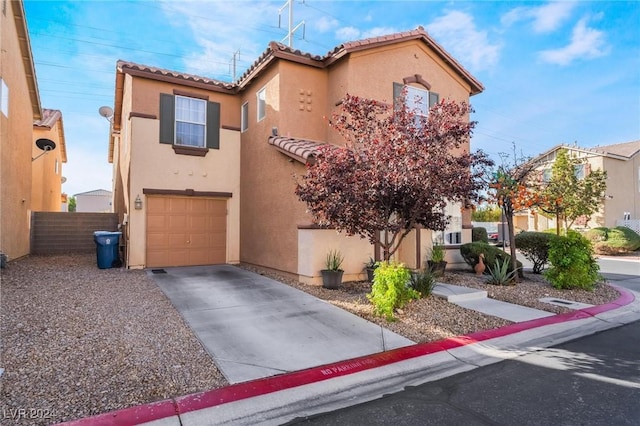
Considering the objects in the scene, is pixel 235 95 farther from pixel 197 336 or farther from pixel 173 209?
pixel 197 336

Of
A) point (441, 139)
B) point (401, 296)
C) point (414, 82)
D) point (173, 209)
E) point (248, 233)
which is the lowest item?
point (401, 296)

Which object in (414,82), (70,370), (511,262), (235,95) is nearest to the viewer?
(70,370)

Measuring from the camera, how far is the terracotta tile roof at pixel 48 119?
56.9 ft

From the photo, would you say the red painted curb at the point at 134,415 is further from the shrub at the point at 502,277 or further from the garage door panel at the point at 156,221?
the garage door panel at the point at 156,221

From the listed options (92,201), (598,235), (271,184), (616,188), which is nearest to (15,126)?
(271,184)

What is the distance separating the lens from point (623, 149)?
2906 cm

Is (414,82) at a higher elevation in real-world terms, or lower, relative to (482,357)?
higher

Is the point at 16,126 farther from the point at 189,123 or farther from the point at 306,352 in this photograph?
the point at 306,352

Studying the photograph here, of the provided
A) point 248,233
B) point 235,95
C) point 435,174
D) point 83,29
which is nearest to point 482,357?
point 435,174

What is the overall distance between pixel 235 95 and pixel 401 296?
9.92 metres

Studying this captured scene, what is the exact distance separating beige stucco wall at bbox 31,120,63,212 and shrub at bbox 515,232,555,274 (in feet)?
60.7

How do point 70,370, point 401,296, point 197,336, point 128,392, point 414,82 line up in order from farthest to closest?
point 414,82 → point 401,296 → point 197,336 → point 70,370 → point 128,392

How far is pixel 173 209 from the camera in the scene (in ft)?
40.4

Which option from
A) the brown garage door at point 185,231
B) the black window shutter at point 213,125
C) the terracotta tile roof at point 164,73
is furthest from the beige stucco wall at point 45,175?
the black window shutter at point 213,125
